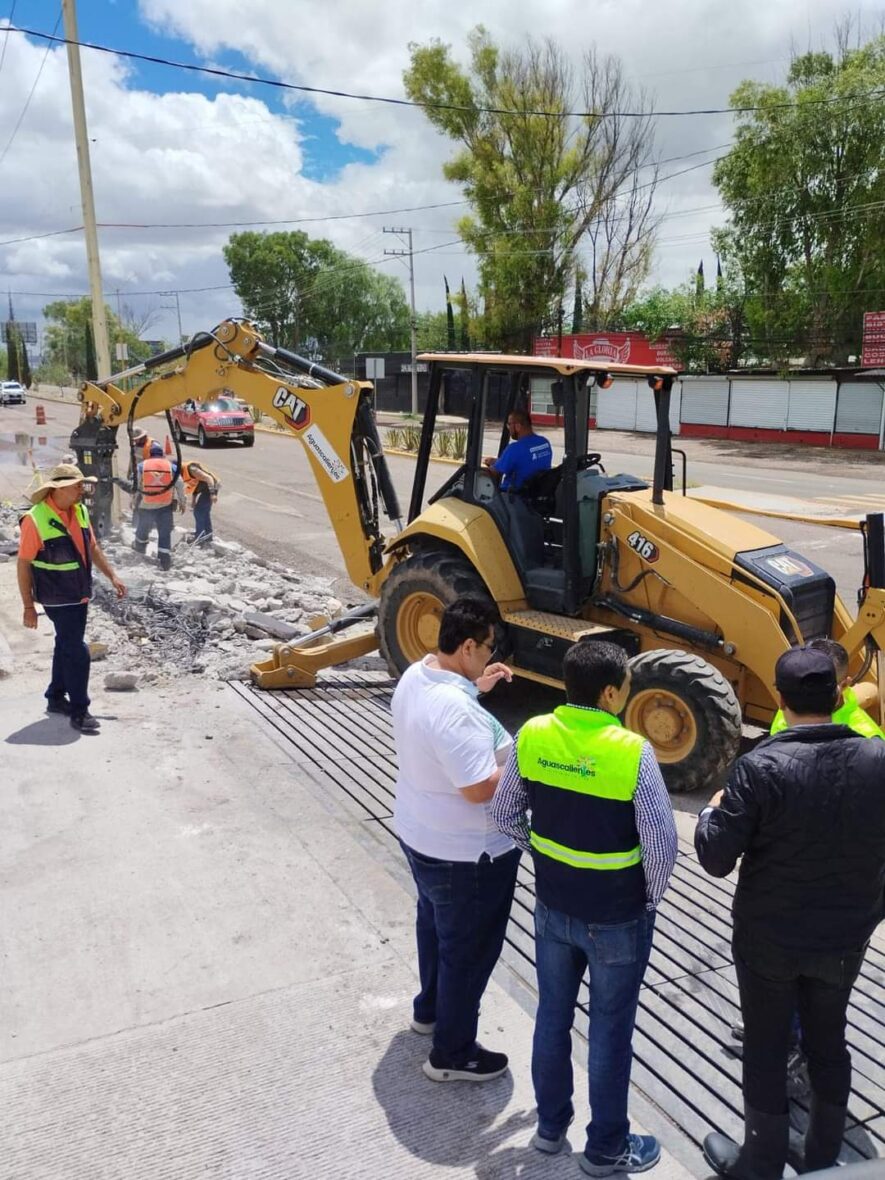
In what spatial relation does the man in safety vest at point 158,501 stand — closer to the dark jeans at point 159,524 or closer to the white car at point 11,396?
the dark jeans at point 159,524

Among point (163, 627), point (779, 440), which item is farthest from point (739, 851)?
point (779, 440)

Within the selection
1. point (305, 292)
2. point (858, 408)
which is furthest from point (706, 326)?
point (305, 292)

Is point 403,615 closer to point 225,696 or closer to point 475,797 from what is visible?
point 225,696

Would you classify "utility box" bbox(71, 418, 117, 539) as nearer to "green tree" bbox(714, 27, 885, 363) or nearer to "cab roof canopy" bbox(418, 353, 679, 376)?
Result: "cab roof canopy" bbox(418, 353, 679, 376)

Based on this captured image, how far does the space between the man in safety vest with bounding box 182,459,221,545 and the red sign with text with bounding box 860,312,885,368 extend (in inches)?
974

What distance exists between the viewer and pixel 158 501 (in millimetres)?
11656

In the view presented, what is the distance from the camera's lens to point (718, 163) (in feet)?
115

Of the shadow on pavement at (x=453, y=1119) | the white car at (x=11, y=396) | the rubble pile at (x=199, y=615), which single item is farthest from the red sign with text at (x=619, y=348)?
the white car at (x=11, y=396)

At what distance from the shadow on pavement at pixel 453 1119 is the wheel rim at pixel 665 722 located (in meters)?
2.64

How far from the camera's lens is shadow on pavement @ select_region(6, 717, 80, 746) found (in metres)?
6.42

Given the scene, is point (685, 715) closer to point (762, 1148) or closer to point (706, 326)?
point (762, 1148)

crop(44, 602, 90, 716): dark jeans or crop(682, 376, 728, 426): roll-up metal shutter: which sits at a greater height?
crop(682, 376, 728, 426): roll-up metal shutter

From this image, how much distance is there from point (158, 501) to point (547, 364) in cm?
667

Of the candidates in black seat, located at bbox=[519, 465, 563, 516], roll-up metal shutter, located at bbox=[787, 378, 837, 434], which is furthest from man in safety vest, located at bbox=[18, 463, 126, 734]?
roll-up metal shutter, located at bbox=[787, 378, 837, 434]
